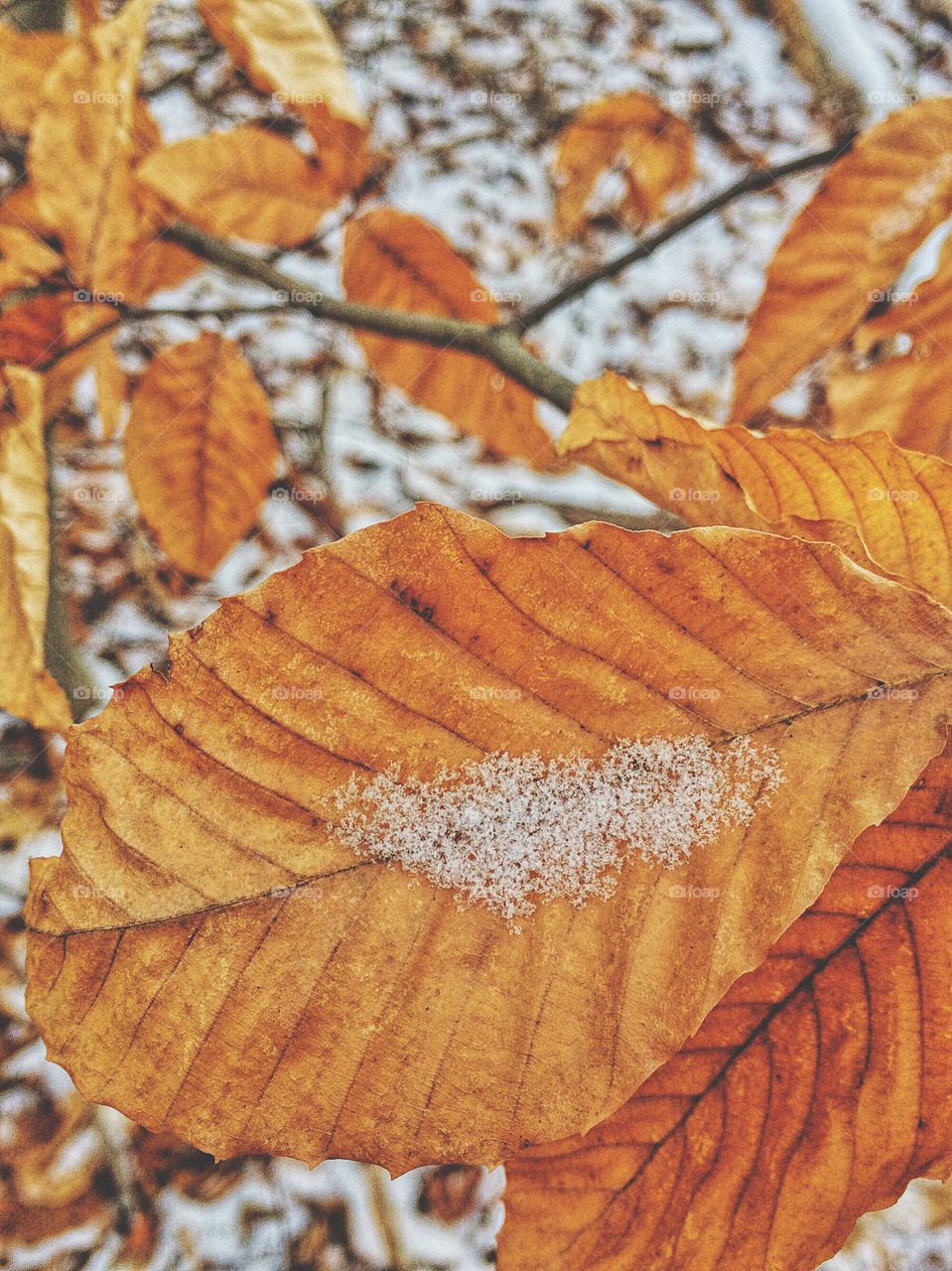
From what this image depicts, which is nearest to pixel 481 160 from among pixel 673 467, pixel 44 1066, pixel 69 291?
pixel 69 291

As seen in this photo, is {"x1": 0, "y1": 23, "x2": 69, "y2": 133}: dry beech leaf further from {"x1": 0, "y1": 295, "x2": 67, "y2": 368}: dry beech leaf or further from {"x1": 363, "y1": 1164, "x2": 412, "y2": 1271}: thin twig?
{"x1": 363, "y1": 1164, "x2": 412, "y2": 1271}: thin twig

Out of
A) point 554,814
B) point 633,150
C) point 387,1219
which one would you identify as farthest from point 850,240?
point 387,1219

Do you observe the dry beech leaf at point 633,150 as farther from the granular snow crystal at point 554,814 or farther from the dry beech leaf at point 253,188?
the granular snow crystal at point 554,814

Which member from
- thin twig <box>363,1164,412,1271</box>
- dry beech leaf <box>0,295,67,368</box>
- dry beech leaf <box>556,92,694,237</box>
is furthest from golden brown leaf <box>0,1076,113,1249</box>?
dry beech leaf <box>556,92,694,237</box>

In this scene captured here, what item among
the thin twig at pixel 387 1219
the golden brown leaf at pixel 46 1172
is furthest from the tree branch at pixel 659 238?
the golden brown leaf at pixel 46 1172

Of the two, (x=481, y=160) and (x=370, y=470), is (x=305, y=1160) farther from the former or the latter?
(x=481, y=160)

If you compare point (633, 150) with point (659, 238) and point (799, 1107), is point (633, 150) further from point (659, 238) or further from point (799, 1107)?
point (799, 1107)

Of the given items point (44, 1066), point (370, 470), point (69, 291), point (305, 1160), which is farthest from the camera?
point (370, 470)
